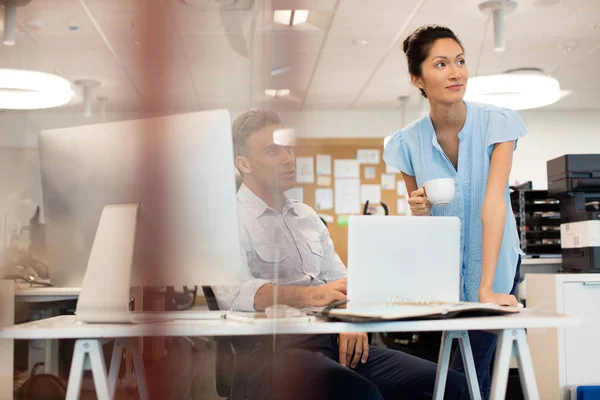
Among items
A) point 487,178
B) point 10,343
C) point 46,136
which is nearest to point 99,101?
point 46,136

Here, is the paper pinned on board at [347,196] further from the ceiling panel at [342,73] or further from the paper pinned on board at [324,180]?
the ceiling panel at [342,73]

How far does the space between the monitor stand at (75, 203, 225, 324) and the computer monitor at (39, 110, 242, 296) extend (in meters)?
0.02

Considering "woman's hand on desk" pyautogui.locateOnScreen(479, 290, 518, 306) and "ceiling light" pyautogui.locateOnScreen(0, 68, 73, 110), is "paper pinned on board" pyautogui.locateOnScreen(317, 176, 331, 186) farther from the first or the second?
"ceiling light" pyautogui.locateOnScreen(0, 68, 73, 110)

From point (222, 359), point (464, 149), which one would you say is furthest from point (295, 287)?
point (464, 149)

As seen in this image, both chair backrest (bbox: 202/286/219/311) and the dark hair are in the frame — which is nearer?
chair backrest (bbox: 202/286/219/311)

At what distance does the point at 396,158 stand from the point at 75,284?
78cm

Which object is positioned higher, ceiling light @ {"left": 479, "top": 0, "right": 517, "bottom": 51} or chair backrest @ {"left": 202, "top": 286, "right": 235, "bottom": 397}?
ceiling light @ {"left": 479, "top": 0, "right": 517, "bottom": 51}

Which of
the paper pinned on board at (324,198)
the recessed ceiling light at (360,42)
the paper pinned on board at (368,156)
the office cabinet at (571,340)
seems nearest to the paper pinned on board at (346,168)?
the paper pinned on board at (368,156)

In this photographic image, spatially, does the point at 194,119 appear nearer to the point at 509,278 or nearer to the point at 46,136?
the point at 46,136

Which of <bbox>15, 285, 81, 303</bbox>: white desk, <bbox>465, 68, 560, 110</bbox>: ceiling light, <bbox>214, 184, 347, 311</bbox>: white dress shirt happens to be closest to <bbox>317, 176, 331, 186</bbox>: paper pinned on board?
<bbox>465, 68, 560, 110</bbox>: ceiling light

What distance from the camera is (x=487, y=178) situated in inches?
53.4

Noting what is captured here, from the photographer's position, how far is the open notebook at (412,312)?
0.83m

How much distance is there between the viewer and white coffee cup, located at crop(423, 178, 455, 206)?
1079 mm

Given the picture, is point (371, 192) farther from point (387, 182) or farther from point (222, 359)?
point (222, 359)
